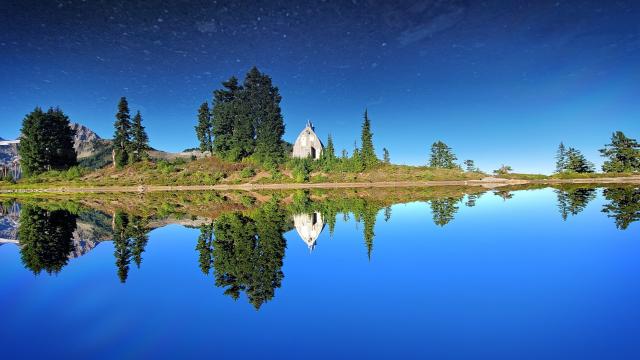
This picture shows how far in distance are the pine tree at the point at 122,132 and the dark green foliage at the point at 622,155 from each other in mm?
90493

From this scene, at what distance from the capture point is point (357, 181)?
47.5 m

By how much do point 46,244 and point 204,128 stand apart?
178 ft

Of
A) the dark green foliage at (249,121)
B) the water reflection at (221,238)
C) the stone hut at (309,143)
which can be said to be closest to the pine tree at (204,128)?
the dark green foliage at (249,121)

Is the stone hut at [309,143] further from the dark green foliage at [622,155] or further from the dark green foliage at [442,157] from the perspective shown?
the dark green foliage at [622,155]

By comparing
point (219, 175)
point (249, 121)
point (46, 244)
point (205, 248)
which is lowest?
point (205, 248)

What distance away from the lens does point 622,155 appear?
58344mm

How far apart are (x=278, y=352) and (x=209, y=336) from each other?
1038 millimetres

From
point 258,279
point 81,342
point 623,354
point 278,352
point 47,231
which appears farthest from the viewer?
point 47,231

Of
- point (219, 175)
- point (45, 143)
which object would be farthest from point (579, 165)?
point (45, 143)

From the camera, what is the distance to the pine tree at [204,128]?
6094 centimetres

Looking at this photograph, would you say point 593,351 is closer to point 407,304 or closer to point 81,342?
point 407,304

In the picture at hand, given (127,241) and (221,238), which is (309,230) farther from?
(127,241)

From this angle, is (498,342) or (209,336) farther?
(209,336)

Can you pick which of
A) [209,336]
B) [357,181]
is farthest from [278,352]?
[357,181]
